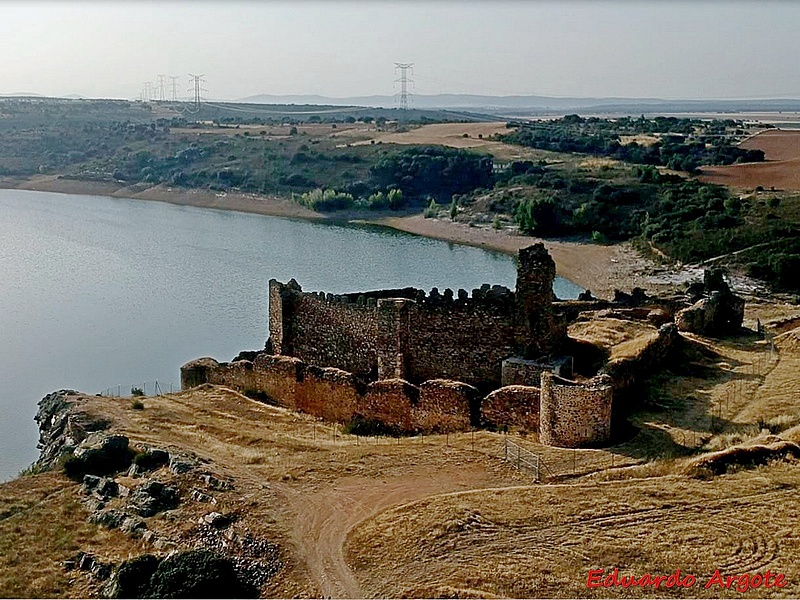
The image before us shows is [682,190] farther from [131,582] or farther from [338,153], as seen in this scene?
[131,582]

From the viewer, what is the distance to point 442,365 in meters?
23.2

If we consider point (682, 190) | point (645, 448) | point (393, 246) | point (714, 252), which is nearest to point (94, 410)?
point (645, 448)

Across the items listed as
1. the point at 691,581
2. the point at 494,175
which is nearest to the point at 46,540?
the point at 691,581

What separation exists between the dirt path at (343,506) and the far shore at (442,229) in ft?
124

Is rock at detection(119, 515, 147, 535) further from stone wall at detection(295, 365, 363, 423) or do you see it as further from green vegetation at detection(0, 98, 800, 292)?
green vegetation at detection(0, 98, 800, 292)

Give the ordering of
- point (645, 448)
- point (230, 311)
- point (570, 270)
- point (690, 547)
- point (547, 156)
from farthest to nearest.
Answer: point (547, 156) < point (570, 270) < point (230, 311) < point (645, 448) < point (690, 547)

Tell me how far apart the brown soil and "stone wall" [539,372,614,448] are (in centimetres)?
6295

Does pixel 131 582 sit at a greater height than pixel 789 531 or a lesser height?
lesser

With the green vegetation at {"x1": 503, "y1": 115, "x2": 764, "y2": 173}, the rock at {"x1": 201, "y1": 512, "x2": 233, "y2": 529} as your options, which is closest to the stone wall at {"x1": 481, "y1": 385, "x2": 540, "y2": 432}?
the rock at {"x1": 201, "y1": 512, "x2": 233, "y2": 529}

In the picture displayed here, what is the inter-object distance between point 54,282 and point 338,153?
186ft

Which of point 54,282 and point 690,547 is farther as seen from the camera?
point 54,282

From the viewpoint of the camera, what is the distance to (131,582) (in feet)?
45.6

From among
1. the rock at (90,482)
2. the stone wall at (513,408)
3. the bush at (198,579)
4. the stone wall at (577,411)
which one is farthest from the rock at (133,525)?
the stone wall at (577,411)

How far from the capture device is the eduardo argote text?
12.2 meters
